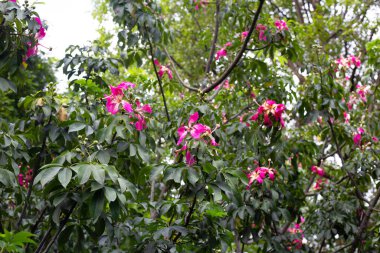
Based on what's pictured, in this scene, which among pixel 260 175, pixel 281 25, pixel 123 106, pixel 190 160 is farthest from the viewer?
pixel 281 25

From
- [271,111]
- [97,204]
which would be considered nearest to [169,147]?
[271,111]

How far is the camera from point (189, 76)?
22.7 ft

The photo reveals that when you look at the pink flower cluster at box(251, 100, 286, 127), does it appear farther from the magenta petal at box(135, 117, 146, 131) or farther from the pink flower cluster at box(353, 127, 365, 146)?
the pink flower cluster at box(353, 127, 365, 146)

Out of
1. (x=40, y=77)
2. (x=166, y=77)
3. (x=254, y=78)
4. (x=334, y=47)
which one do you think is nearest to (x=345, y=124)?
(x=254, y=78)

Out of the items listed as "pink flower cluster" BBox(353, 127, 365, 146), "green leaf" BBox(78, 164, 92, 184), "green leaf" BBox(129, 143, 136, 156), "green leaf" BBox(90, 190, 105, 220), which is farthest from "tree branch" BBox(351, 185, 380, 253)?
"green leaf" BBox(78, 164, 92, 184)

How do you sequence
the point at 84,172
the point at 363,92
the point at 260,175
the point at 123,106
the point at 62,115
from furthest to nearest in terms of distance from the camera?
the point at 363,92
the point at 260,175
the point at 62,115
the point at 123,106
the point at 84,172

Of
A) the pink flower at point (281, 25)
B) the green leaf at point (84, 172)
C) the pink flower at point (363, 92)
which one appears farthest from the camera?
the pink flower at point (363, 92)

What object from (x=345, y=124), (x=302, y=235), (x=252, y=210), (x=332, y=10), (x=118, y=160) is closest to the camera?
(x=118, y=160)

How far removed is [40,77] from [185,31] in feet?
7.64

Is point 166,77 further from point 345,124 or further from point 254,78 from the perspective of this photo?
point 345,124

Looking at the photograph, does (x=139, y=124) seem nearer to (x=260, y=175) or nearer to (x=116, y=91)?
(x=116, y=91)

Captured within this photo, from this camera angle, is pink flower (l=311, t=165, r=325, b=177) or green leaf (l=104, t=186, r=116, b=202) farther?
pink flower (l=311, t=165, r=325, b=177)

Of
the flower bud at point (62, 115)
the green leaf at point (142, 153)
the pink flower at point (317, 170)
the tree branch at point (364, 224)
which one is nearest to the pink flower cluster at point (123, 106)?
the green leaf at point (142, 153)

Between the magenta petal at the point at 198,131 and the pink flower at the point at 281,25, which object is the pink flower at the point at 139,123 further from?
the pink flower at the point at 281,25
